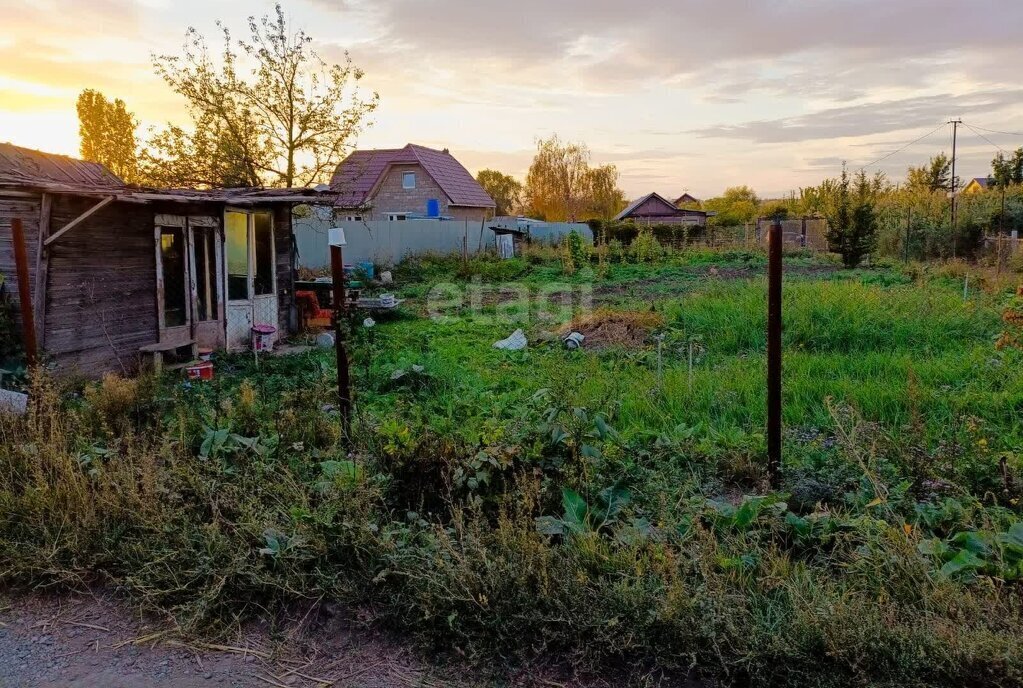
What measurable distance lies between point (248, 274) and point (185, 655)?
973 centimetres

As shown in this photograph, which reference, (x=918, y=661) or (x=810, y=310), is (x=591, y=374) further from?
(x=918, y=661)

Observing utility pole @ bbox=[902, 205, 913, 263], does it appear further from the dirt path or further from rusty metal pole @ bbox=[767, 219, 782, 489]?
the dirt path

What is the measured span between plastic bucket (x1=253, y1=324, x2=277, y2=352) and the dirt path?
27.4 feet

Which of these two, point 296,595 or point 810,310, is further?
point 810,310

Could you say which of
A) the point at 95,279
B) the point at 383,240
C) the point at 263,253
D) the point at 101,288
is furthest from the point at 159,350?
the point at 383,240

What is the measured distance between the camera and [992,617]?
2.40m

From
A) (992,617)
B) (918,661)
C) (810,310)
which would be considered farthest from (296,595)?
(810,310)

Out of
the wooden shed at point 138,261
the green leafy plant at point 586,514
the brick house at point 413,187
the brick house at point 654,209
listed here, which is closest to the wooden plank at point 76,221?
the wooden shed at point 138,261

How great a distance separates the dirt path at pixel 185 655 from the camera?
2566mm

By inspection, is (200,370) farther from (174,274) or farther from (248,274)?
(248,274)

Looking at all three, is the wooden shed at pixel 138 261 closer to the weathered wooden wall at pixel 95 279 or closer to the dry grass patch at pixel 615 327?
the weathered wooden wall at pixel 95 279

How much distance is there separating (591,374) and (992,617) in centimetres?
476

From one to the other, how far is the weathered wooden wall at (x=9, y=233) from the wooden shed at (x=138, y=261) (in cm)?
1

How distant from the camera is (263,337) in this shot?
11398mm
